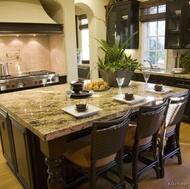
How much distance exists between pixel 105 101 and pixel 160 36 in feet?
10.7

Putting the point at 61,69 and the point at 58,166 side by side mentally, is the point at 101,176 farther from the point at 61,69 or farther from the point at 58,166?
the point at 61,69

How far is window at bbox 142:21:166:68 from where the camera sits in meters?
4.72

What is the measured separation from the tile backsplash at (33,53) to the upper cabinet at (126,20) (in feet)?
4.65

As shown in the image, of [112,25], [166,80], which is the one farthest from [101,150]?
[112,25]

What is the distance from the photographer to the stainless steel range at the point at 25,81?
12.1 ft

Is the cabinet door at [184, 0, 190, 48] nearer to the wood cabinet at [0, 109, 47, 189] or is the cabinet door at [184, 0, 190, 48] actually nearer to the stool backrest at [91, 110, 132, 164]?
the stool backrest at [91, 110, 132, 164]

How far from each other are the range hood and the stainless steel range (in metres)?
0.83

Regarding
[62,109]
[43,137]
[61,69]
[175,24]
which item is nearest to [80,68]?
[61,69]

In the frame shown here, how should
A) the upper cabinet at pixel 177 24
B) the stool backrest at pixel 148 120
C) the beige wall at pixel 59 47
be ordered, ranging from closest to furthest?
the stool backrest at pixel 148 120 < the upper cabinet at pixel 177 24 < the beige wall at pixel 59 47

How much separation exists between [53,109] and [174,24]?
326 centimetres

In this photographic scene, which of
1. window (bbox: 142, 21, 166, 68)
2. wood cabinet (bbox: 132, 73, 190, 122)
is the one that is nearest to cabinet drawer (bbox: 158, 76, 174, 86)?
wood cabinet (bbox: 132, 73, 190, 122)

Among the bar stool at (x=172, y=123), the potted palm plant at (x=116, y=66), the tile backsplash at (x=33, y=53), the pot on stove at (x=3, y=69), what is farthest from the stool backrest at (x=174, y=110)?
the pot on stove at (x=3, y=69)

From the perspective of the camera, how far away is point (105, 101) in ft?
7.05

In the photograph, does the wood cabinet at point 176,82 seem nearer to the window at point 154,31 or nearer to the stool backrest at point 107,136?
the window at point 154,31
